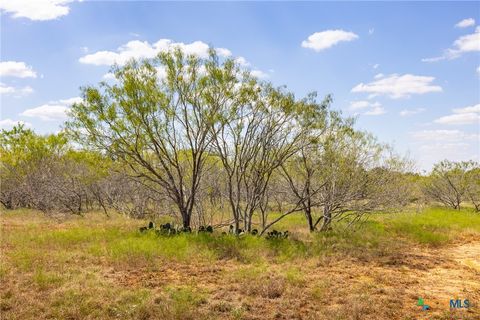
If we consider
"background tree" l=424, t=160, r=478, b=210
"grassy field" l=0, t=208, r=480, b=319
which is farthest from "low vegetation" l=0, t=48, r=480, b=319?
"background tree" l=424, t=160, r=478, b=210

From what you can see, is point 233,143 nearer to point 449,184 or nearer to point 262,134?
point 262,134

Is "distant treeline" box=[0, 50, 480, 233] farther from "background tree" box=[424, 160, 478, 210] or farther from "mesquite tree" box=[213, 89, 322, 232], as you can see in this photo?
"background tree" box=[424, 160, 478, 210]

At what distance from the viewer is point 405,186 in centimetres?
1875

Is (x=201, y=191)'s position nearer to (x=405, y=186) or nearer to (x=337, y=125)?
(x=337, y=125)

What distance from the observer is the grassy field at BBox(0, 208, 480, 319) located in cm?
658

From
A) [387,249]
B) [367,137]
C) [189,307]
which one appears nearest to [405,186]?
[367,137]

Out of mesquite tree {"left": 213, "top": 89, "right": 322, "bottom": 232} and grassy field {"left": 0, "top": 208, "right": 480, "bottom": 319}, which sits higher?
mesquite tree {"left": 213, "top": 89, "right": 322, "bottom": 232}

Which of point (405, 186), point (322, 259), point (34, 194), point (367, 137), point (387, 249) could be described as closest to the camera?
point (322, 259)

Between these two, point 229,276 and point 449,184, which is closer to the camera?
point 229,276

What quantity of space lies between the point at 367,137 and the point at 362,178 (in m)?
2.41

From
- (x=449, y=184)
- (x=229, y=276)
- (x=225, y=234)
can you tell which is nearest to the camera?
(x=229, y=276)

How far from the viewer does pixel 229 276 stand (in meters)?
8.67

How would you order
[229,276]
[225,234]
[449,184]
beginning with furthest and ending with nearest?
[449,184]
[225,234]
[229,276]

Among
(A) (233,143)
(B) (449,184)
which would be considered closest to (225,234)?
(A) (233,143)
